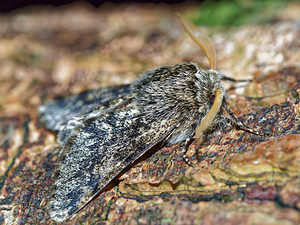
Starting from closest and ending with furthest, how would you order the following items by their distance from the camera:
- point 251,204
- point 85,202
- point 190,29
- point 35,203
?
point 251,204, point 85,202, point 35,203, point 190,29

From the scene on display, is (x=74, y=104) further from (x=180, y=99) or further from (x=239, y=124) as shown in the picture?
(x=239, y=124)

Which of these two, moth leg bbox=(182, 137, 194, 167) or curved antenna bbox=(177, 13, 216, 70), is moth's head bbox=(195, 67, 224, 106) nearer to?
curved antenna bbox=(177, 13, 216, 70)

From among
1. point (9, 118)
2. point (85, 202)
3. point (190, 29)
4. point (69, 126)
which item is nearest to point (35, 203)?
point (85, 202)

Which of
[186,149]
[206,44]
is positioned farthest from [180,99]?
[206,44]

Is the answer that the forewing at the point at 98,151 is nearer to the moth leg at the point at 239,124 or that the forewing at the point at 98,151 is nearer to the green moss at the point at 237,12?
the moth leg at the point at 239,124

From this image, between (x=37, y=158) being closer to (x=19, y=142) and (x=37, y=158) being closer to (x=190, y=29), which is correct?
(x=19, y=142)
